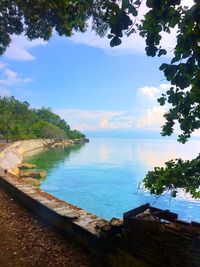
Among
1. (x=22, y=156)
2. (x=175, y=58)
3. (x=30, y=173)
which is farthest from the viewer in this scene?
(x=22, y=156)

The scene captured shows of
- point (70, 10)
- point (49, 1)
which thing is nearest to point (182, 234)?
point (70, 10)

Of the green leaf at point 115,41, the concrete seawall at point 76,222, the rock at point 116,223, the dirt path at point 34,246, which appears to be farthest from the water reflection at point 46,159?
the green leaf at point 115,41

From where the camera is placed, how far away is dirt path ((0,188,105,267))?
4.47 meters

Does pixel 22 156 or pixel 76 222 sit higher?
pixel 76 222

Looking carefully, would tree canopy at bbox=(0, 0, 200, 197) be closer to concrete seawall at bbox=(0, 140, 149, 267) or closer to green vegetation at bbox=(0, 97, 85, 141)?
concrete seawall at bbox=(0, 140, 149, 267)

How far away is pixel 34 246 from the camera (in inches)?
199

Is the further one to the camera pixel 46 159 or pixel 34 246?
pixel 46 159

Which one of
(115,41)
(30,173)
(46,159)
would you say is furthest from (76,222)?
(46,159)

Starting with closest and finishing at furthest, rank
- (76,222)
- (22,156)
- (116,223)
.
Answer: (116,223)
(76,222)
(22,156)

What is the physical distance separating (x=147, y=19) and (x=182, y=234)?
6.53 ft

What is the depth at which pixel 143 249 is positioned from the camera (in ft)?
11.5

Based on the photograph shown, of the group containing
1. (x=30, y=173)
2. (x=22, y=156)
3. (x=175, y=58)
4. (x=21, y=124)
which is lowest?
(x=30, y=173)

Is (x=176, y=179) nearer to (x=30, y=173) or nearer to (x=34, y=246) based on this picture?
(x=34, y=246)

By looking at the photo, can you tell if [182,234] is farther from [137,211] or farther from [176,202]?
[176,202]
